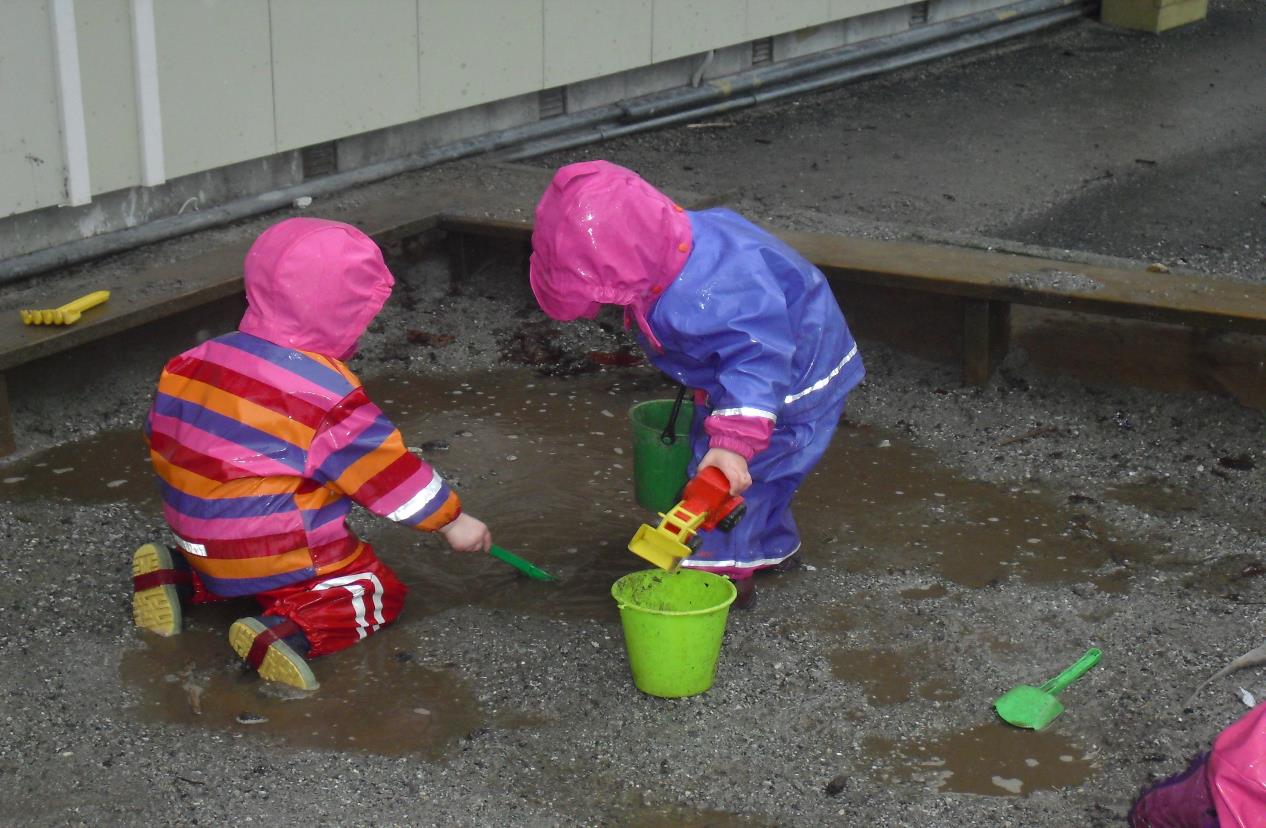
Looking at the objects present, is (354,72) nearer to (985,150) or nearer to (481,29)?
(481,29)

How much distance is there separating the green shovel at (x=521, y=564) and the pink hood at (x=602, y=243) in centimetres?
69

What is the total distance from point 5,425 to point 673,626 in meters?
2.37

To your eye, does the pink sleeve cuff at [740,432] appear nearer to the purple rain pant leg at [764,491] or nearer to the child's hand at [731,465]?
the child's hand at [731,465]

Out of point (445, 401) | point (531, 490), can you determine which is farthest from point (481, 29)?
point (531, 490)

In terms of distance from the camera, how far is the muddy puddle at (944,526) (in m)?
4.16

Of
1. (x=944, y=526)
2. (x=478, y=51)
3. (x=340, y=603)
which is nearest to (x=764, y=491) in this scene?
(x=944, y=526)

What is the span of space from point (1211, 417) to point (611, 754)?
2.59m

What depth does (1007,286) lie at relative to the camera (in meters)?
5.05

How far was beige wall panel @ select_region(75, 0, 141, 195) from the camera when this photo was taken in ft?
17.6

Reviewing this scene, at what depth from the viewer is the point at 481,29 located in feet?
22.5

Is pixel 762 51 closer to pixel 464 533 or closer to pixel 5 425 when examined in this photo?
pixel 5 425

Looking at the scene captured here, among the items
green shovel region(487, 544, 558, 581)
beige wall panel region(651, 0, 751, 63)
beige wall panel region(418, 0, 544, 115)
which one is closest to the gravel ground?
green shovel region(487, 544, 558, 581)

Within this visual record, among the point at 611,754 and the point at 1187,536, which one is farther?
the point at 1187,536

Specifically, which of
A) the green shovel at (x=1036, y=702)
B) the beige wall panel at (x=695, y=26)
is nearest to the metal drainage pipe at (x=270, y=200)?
the beige wall panel at (x=695, y=26)
